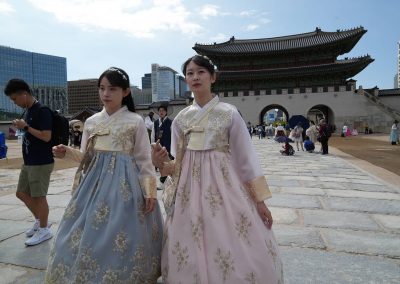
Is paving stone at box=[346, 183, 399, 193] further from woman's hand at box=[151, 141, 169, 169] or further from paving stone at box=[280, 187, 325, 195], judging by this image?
woman's hand at box=[151, 141, 169, 169]

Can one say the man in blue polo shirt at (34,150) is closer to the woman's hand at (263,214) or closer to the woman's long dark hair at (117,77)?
the woman's long dark hair at (117,77)

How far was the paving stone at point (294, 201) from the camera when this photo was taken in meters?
4.64

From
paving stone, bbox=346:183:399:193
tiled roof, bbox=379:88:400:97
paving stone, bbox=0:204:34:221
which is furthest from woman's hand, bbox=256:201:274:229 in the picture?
tiled roof, bbox=379:88:400:97

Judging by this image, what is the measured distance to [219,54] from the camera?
113ft

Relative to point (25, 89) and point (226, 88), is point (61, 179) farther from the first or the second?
point (226, 88)

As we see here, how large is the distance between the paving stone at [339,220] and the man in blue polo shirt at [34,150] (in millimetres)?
2905

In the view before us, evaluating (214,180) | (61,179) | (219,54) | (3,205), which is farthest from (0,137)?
(219,54)

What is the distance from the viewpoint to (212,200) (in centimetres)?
203

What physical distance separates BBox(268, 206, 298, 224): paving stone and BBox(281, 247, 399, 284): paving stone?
0.95 metres

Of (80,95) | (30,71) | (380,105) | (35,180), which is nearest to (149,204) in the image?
(35,180)

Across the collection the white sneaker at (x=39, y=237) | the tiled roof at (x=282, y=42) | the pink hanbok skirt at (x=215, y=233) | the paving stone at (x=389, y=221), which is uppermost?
the tiled roof at (x=282, y=42)

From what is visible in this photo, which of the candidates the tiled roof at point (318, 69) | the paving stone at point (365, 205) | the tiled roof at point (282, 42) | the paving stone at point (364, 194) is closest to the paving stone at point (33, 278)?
the paving stone at point (365, 205)

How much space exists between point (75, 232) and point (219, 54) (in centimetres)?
3398

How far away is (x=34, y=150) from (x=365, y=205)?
4353 mm
